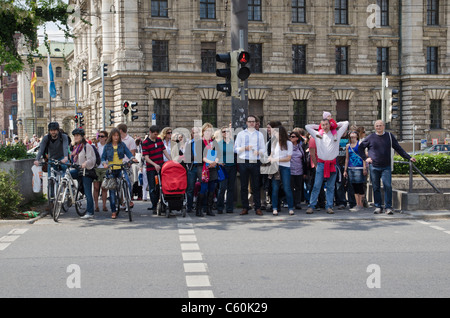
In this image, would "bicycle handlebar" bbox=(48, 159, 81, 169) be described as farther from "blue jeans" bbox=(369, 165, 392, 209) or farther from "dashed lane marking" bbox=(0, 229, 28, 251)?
"blue jeans" bbox=(369, 165, 392, 209)

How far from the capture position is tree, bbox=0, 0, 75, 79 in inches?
531

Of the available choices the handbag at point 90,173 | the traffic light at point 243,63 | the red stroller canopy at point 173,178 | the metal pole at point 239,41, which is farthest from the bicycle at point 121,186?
the traffic light at point 243,63

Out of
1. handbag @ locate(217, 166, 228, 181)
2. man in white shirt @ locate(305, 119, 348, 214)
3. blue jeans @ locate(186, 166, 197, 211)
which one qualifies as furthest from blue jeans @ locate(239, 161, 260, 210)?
man in white shirt @ locate(305, 119, 348, 214)

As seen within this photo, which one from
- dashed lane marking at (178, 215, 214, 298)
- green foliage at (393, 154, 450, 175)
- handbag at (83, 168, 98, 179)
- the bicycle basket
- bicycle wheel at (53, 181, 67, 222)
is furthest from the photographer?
green foliage at (393, 154, 450, 175)

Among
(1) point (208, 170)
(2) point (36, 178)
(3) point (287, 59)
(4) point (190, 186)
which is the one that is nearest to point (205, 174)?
(1) point (208, 170)

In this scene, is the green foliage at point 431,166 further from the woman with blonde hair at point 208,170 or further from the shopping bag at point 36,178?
the shopping bag at point 36,178

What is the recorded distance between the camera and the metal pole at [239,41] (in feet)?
47.3

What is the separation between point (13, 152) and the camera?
14.4 m

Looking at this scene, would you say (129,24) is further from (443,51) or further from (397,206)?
(397,206)

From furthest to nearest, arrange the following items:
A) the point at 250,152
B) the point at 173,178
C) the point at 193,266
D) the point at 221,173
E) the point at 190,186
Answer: the point at 190,186, the point at 221,173, the point at 250,152, the point at 173,178, the point at 193,266

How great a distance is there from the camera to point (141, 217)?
13.1m

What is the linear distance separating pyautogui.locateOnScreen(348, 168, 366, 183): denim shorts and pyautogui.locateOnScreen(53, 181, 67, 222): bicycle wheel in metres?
Answer: 6.57

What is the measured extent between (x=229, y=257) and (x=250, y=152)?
4.73 meters

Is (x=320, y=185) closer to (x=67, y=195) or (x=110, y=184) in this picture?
(x=110, y=184)
